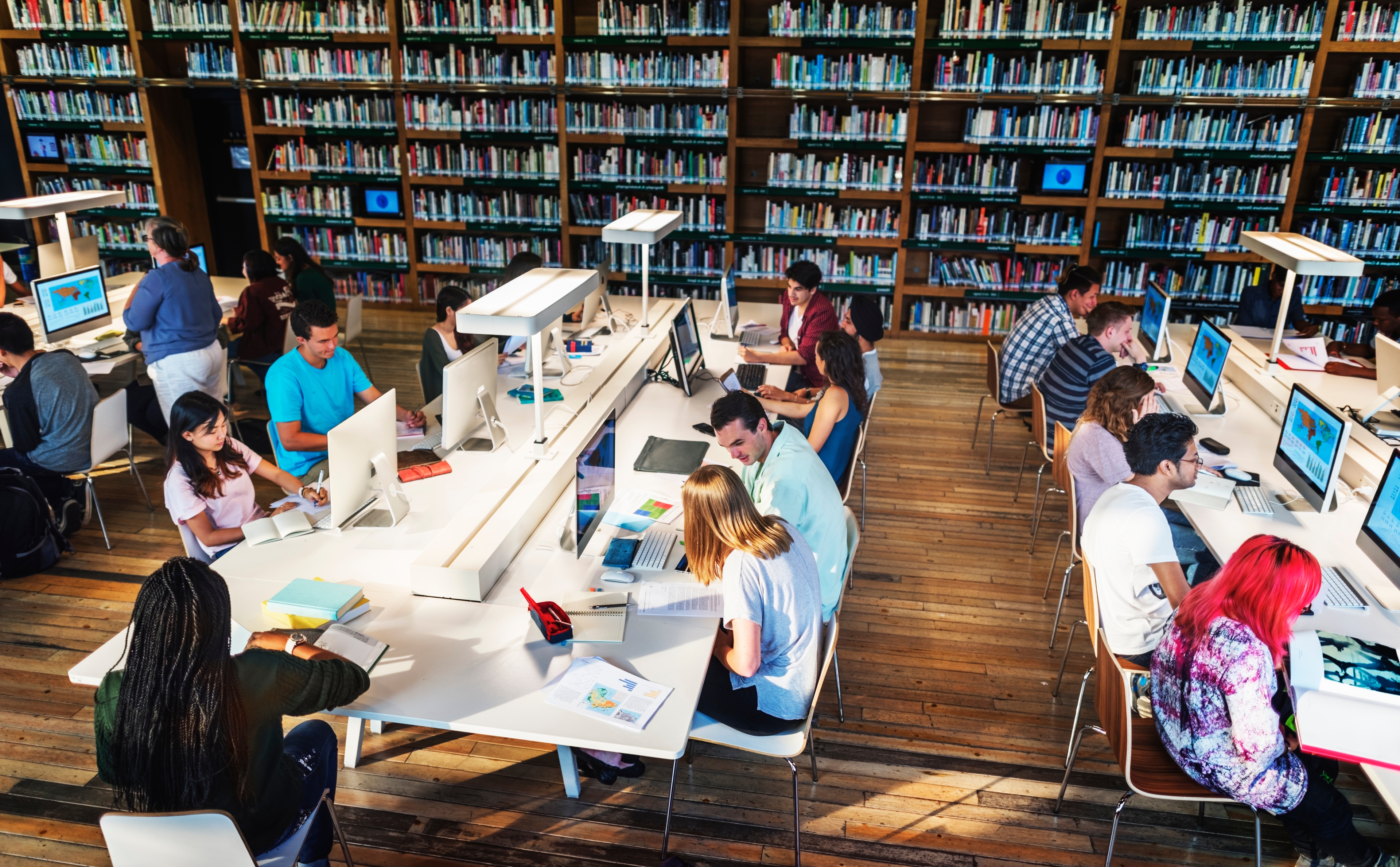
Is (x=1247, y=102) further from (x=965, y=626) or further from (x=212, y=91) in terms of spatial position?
(x=212, y=91)

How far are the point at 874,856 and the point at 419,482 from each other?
2.16 m

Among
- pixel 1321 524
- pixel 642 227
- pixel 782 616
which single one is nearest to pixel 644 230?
pixel 642 227

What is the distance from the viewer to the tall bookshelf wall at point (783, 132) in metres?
7.26

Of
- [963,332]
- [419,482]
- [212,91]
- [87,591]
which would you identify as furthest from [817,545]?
[212,91]

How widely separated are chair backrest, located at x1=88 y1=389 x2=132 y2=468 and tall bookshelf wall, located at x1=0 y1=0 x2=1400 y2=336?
4.25 m

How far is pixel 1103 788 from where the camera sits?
3.09m

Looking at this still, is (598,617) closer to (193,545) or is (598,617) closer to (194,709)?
(194,709)

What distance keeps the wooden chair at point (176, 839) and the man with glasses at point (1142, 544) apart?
7.82 ft

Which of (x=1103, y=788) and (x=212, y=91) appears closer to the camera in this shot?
(x=1103, y=788)

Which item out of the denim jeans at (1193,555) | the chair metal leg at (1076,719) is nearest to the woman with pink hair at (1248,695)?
the chair metal leg at (1076,719)

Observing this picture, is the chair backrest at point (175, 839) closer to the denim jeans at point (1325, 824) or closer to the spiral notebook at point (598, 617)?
the spiral notebook at point (598, 617)

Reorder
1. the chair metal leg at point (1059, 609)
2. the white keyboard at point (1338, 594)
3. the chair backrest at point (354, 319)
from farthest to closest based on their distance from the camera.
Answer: the chair backrest at point (354, 319) < the chair metal leg at point (1059, 609) < the white keyboard at point (1338, 594)

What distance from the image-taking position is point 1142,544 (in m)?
2.80

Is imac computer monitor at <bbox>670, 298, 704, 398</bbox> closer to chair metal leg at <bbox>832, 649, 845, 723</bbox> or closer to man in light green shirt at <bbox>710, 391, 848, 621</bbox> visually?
man in light green shirt at <bbox>710, 391, 848, 621</bbox>
